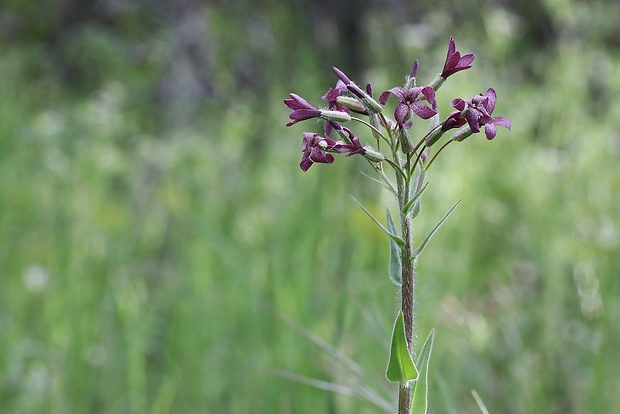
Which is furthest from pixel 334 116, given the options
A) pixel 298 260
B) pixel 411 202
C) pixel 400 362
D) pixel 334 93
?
pixel 298 260

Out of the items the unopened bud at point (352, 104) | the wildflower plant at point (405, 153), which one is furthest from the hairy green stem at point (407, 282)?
the unopened bud at point (352, 104)

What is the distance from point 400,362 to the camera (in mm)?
727

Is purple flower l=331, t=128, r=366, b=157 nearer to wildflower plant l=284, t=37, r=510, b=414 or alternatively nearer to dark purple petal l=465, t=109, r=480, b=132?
wildflower plant l=284, t=37, r=510, b=414

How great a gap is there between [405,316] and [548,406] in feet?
4.93

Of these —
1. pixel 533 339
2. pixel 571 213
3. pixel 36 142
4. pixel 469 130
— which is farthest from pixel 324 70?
pixel 469 130

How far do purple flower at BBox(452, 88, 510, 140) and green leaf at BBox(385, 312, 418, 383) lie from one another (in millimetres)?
203

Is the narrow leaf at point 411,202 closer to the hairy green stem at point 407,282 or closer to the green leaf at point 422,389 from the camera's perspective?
the hairy green stem at point 407,282

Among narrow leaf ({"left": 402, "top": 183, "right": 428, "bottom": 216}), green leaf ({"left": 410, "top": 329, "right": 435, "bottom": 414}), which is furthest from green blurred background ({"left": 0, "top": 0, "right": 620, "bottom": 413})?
narrow leaf ({"left": 402, "top": 183, "right": 428, "bottom": 216})

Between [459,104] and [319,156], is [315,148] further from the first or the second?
[459,104]

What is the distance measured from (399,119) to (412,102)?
0.08ft

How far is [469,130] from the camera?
2.64 ft

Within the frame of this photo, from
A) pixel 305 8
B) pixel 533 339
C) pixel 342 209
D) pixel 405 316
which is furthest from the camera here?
pixel 305 8

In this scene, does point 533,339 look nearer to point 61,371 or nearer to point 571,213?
point 571,213

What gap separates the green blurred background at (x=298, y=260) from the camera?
1.98 meters
